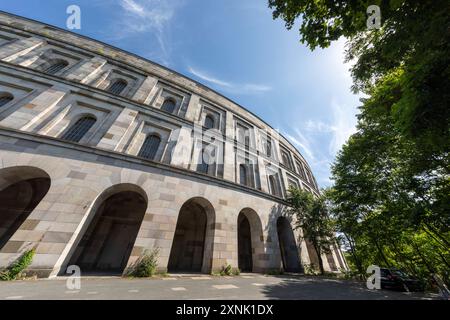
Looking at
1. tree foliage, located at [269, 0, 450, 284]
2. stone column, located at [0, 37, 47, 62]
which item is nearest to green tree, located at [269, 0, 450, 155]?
tree foliage, located at [269, 0, 450, 284]

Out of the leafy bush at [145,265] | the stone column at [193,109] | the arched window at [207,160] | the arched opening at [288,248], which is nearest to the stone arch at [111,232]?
the leafy bush at [145,265]

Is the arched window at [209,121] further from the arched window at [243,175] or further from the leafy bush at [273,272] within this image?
the leafy bush at [273,272]

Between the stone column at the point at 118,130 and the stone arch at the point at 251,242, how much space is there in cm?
989

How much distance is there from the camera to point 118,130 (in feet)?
37.3

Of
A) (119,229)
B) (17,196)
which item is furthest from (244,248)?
(17,196)

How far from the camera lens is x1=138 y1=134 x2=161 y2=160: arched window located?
12.3m

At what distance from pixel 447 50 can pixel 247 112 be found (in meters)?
17.6

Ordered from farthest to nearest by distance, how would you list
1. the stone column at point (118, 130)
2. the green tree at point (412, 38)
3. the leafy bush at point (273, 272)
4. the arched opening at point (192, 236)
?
the arched opening at point (192, 236) → the leafy bush at point (273, 272) → the stone column at point (118, 130) → the green tree at point (412, 38)

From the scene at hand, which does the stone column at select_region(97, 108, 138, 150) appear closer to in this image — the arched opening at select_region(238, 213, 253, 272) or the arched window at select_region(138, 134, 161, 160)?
the arched window at select_region(138, 134, 161, 160)

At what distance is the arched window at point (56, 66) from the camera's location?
13659 mm

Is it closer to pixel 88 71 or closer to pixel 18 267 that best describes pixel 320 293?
pixel 18 267

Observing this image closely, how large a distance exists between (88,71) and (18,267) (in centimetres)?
1393

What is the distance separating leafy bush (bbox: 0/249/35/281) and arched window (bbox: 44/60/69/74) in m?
13.9
